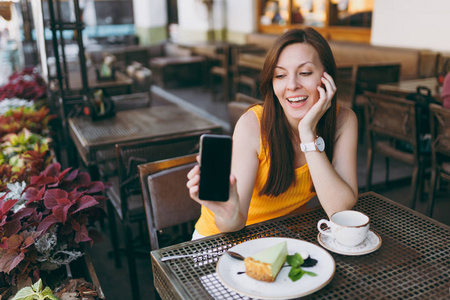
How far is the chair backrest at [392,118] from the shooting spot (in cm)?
275

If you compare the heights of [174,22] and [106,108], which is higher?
[174,22]

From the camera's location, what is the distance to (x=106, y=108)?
299cm

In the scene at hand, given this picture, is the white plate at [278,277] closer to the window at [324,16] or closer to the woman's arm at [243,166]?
the woman's arm at [243,166]

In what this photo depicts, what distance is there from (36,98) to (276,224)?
353 cm

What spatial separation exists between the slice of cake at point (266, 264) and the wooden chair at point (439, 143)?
1.87 meters

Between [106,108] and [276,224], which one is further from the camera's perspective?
[106,108]

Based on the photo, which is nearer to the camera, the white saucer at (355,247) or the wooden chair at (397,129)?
the white saucer at (355,247)

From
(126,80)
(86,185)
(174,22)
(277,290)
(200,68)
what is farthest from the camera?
(174,22)

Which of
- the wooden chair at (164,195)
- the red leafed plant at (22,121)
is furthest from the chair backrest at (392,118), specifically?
the red leafed plant at (22,121)

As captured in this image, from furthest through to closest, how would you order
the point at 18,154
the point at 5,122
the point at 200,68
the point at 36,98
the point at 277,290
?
the point at 200,68 < the point at 36,98 < the point at 5,122 < the point at 18,154 < the point at 277,290

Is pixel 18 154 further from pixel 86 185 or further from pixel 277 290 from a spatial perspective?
pixel 277 290

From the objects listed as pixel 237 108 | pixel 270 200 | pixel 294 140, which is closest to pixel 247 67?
pixel 237 108

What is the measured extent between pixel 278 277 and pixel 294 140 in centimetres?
71

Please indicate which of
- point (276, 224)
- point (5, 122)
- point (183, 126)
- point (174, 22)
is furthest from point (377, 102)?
point (174, 22)
